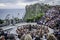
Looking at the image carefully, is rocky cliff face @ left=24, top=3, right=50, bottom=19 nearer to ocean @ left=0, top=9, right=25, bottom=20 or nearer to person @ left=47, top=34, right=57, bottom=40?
ocean @ left=0, top=9, right=25, bottom=20

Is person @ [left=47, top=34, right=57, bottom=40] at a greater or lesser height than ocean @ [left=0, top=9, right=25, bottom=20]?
lesser

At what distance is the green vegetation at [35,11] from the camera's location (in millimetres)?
3422

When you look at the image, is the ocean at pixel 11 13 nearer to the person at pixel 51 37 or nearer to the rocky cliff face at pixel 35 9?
the rocky cliff face at pixel 35 9

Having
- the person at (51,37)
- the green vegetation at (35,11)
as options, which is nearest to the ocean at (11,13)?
the green vegetation at (35,11)

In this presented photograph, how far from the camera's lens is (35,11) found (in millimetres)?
3467

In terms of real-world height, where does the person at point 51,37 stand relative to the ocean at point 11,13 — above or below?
below

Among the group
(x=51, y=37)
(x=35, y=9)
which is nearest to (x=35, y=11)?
(x=35, y=9)

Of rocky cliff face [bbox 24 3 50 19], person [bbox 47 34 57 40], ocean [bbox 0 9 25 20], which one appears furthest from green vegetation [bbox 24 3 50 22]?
person [bbox 47 34 57 40]

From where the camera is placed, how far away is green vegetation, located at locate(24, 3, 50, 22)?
342cm

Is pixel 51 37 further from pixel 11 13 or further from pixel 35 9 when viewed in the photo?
pixel 11 13

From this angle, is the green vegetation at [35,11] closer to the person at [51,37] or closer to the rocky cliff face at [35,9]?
the rocky cliff face at [35,9]

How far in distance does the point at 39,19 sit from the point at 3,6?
2.49 ft

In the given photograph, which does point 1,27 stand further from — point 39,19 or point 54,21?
point 54,21

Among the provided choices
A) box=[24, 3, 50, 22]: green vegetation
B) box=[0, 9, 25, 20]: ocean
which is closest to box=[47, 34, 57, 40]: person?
box=[24, 3, 50, 22]: green vegetation
